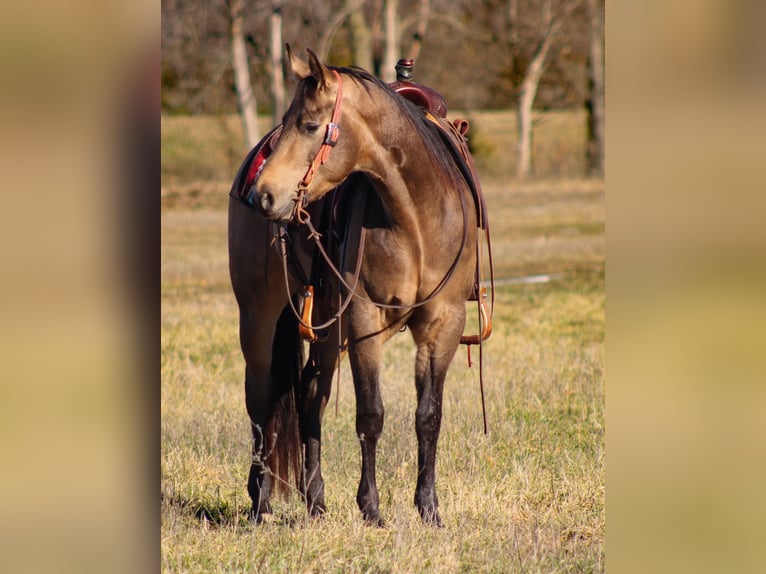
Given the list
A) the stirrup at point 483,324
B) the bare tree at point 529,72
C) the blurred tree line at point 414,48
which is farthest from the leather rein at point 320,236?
the bare tree at point 529,72

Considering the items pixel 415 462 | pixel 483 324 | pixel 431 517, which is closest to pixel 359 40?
pixel 415 462

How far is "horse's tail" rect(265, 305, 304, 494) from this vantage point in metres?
5.14

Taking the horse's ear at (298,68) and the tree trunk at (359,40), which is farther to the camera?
the tree trunk at (359,40)

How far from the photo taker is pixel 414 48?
2558 centimetres

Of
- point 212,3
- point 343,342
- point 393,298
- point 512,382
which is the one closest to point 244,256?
point 343,342

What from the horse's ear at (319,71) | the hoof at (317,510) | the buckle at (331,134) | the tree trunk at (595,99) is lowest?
the hoof at (317,510)

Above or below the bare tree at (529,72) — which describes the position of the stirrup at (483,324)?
below

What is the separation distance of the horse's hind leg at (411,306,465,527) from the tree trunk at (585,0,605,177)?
27.0 meters

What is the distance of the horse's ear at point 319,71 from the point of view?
3828 mm

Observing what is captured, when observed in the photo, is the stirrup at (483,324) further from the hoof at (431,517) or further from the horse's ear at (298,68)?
the horse's ear at (298,68)

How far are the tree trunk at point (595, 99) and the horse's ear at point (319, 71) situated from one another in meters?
27.7

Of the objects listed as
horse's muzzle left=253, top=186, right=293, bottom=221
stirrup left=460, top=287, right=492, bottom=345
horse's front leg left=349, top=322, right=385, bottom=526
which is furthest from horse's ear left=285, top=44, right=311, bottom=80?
stirrup left=460, top=287, right=492, bottom=345

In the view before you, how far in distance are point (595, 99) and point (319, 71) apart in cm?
2959
